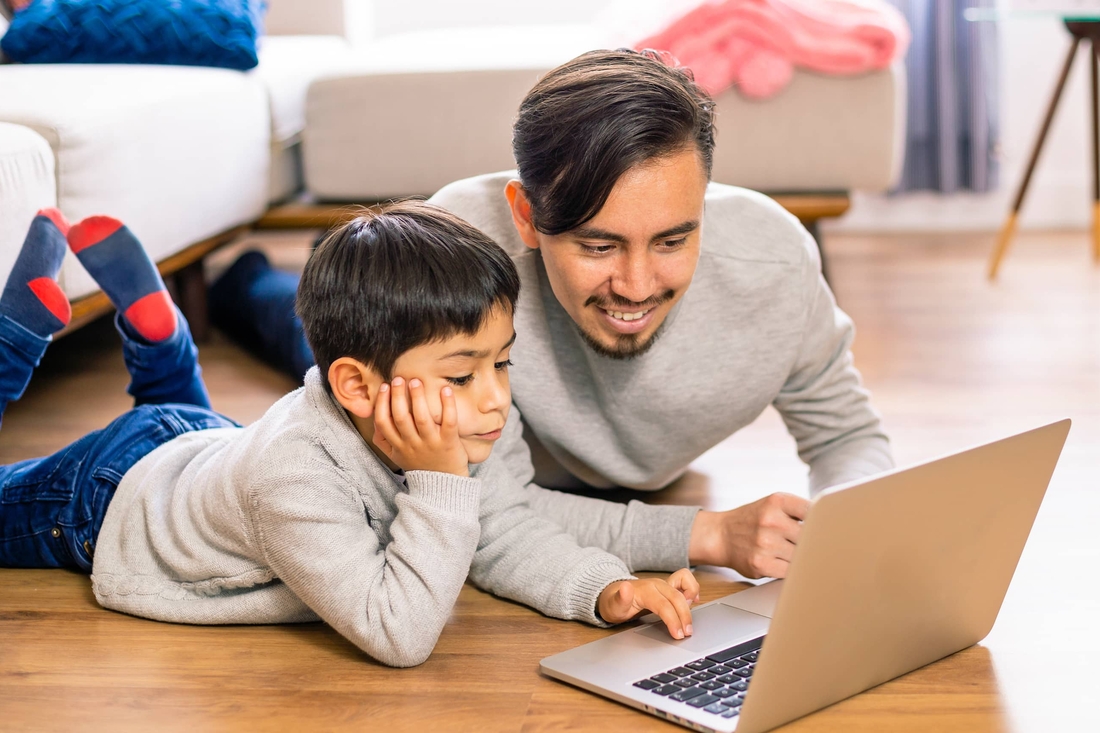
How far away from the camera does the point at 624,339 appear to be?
127 centimetres

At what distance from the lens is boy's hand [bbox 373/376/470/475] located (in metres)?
1.07

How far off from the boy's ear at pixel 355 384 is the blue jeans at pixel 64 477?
1.14ft

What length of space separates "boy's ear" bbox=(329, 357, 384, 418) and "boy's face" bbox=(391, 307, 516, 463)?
3 centimetres

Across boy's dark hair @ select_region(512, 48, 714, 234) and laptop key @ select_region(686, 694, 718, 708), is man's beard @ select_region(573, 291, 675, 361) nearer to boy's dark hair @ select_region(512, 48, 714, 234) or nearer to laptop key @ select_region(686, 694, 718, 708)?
boy's dark hair @ select_region(512, 48, 714, 234)

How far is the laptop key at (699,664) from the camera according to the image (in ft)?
3.40

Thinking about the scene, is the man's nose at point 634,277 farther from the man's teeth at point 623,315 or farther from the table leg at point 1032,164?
the table leg at point 1032,164

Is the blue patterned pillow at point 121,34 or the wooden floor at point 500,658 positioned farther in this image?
the blue patterned pillow at point 121,34

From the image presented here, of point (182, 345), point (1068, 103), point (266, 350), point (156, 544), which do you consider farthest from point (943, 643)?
point (1068, 103)

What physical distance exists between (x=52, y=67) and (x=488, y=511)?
4.20 feet

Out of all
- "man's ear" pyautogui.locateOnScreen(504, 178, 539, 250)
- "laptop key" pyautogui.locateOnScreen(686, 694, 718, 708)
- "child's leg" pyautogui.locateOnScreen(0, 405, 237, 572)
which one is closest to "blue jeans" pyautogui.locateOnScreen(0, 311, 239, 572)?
"child's leg" pyautogui.locateOnScreen(0, 405, 237, 572)

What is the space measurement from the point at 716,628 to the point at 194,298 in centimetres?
161

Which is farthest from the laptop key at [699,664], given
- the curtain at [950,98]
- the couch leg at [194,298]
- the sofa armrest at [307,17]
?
the curtain at [950,98]

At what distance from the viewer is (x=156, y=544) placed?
4.02ft

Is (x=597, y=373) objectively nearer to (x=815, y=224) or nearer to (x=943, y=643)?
(x=943, y=643)
